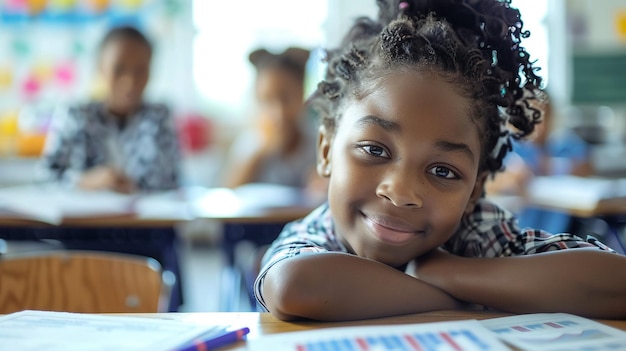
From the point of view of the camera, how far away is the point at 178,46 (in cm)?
504

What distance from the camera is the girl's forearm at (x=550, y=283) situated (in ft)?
2.78

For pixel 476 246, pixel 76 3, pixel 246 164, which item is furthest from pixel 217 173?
pixel 476 246

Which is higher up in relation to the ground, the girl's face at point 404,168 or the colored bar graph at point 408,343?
the girl's face at point 404,168

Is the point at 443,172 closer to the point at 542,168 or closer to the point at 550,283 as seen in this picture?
the point at 550,283

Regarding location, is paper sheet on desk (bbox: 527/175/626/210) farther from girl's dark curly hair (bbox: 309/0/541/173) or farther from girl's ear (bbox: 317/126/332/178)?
girl's ear (bbox: 317/126/332/178)

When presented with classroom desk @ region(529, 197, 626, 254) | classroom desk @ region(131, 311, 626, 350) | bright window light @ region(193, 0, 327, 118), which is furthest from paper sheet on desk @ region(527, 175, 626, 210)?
bright window light @ region(193, 0, 327, 118)

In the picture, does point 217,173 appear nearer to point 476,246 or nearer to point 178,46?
point 178,46

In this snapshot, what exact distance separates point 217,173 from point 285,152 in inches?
83.5

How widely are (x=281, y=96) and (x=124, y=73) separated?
0.68 meters

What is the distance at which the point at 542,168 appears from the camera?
3.40m

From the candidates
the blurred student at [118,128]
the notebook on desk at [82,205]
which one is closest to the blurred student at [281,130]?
the blurred student at [118,128]

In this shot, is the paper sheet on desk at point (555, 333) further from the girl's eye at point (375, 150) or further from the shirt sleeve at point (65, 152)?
the shirt sleeve at point (65, 152)

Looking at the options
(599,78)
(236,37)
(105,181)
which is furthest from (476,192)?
(599,78)

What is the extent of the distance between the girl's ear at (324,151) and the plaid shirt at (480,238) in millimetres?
74
